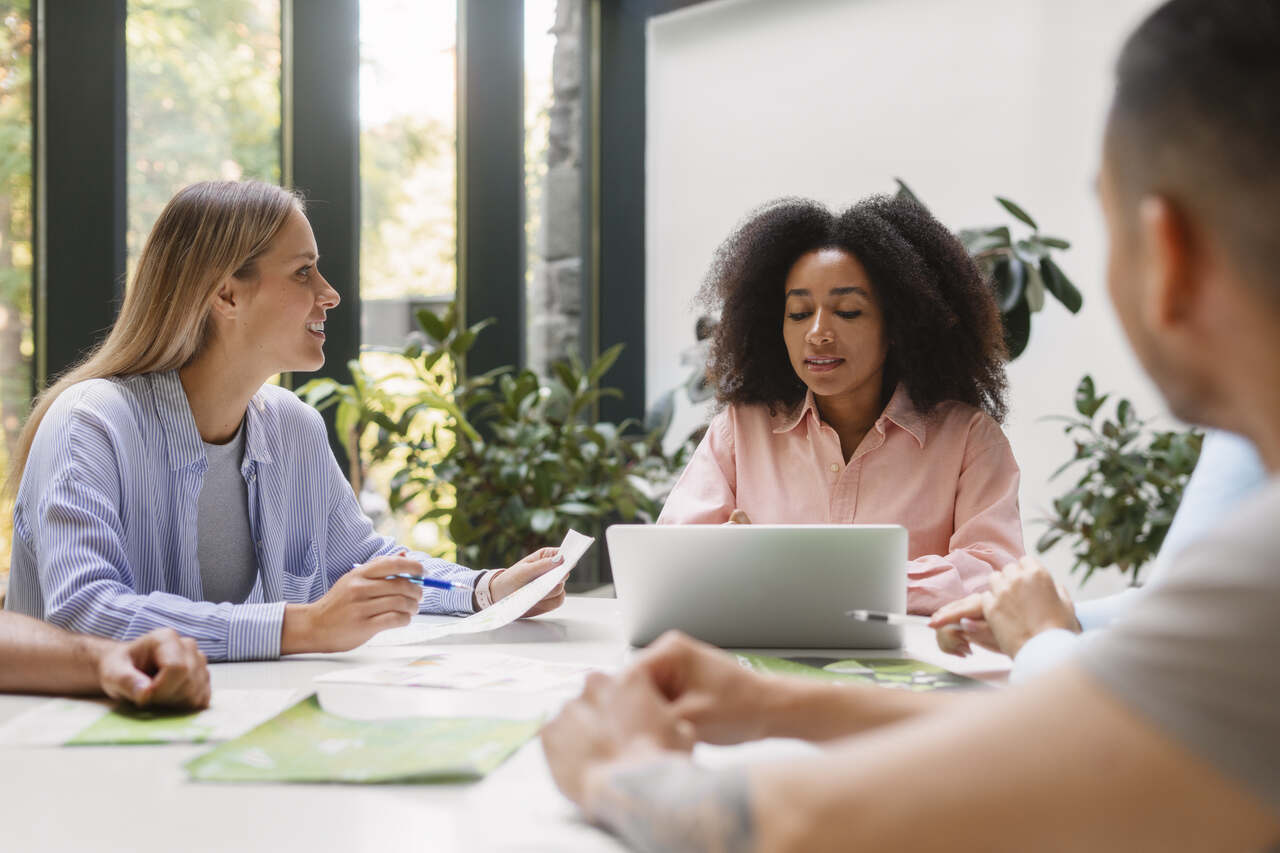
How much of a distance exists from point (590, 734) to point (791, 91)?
4.21 m

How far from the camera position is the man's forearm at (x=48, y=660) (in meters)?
1.12

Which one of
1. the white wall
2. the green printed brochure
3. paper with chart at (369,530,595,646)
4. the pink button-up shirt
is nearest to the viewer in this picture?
the green printed brochure

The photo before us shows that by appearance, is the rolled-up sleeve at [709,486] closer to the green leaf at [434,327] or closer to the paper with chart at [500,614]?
the paper with chart at [500,614]

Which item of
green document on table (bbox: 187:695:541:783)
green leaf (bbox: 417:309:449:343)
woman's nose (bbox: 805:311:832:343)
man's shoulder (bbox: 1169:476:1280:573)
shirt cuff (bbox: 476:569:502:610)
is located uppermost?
green leaf (bbox: 417:309:449:343)

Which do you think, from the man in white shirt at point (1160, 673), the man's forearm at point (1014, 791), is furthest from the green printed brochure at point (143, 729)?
the man's forearm at point (1014, 791)

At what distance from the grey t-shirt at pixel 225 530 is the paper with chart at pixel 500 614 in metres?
0.36

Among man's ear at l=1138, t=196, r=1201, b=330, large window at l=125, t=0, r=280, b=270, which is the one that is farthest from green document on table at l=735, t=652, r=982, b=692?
large window at l=125, t=0, r=280, b=270

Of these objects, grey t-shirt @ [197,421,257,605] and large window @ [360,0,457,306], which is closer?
grey t-shirt @ [197,421,257,605]

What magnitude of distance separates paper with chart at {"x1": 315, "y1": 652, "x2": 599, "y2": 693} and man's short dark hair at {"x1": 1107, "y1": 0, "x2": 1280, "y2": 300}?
783 mm

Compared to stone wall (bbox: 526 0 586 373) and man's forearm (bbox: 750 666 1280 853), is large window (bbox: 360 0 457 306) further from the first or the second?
man's forearm (bbox: 750 666 1280 853)

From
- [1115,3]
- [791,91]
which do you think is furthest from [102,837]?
[791,91]

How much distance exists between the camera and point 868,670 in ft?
3.97

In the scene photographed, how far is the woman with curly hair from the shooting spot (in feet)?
6.56

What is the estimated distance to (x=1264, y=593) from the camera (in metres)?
0.41
